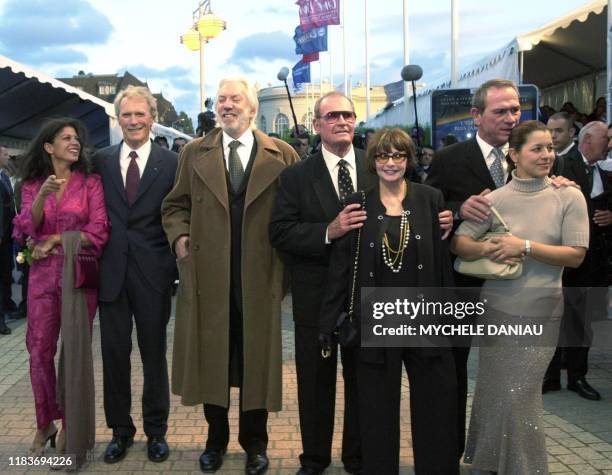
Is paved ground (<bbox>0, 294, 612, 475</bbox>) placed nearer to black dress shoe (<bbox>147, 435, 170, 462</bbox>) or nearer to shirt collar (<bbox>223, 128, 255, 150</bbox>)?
black dress shoe (<bbox>147, 435, 170, 462</bbox>)

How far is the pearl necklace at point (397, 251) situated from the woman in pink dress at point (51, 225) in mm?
1755

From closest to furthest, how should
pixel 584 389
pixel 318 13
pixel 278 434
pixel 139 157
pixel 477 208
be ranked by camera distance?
1. pixel 477 208
2. pixel 139 157
3. pixel 278 434
4. pixel 584 389
5. pixel 318 13

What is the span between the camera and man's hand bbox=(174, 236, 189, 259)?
3852 millimetres

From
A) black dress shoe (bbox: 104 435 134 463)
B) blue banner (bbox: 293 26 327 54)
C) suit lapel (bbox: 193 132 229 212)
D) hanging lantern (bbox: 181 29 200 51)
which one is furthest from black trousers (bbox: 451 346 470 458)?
blue banner (bbox: 293 26 327 54)

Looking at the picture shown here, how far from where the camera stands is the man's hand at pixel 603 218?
5.58 metres

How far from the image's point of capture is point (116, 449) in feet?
13.4

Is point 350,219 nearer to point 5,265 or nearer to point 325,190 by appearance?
point 325,190

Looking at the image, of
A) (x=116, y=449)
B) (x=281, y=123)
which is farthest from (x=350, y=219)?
(x=281, y=123)

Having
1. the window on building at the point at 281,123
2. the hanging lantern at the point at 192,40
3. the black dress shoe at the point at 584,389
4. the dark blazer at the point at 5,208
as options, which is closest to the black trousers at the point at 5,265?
the dark blazer at the point at 5,208

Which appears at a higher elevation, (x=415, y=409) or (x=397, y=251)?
(x=397, y=251)

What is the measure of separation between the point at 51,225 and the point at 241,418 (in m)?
1.60

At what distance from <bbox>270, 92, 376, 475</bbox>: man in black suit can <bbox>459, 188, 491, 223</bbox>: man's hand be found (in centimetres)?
52

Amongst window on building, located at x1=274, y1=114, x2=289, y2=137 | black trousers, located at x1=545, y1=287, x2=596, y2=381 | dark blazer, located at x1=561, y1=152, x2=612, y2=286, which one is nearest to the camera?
black trousers, located at x1=545, y1=287, x2=596, y2=381

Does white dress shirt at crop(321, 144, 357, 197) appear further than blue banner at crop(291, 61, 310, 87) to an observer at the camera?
No
